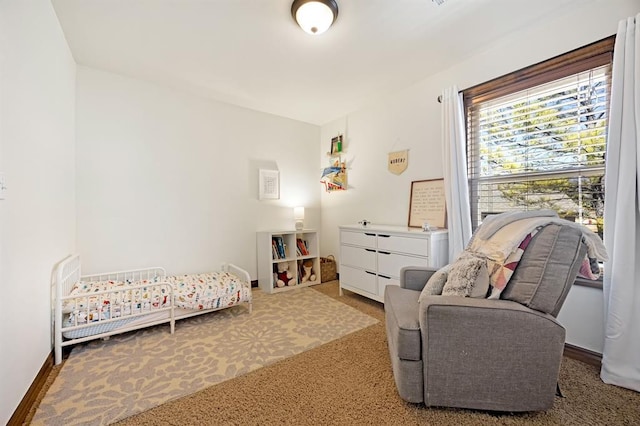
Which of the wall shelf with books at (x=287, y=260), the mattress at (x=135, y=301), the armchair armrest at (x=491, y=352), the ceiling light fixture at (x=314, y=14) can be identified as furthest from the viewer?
the wall shelf with books at (x=287, y=260)

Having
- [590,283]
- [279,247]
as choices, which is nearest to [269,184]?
[279,247]

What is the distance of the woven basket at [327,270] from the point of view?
3752 mm

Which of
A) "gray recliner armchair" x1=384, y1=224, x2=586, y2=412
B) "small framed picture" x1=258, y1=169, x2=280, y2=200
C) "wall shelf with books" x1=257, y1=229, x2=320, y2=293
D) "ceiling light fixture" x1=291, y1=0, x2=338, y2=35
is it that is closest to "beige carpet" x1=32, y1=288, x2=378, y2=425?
"wall shelf with books" x1=257, y1=229, x2=320, y2=293

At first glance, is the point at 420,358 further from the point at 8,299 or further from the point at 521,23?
the point at 521,23

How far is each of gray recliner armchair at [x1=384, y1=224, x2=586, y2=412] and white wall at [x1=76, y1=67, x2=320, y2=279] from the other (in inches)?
103

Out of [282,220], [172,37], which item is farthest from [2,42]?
[282,220]

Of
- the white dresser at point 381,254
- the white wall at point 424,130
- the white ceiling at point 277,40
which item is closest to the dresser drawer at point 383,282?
the white dresser at point 381,254

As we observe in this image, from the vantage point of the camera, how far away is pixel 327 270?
3.79 metres

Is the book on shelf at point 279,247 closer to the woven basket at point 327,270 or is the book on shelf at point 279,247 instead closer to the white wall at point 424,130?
the woven basket at point 327,270

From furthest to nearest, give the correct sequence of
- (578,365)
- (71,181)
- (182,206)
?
1. (182,206)
2. (71,181)
3. (578,365)

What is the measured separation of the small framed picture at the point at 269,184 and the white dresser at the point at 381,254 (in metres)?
1.14

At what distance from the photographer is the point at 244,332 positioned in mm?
2275

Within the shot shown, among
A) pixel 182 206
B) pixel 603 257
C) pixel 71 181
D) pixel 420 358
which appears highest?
pixel 71 181

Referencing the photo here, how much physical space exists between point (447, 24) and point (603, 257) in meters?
1.79
